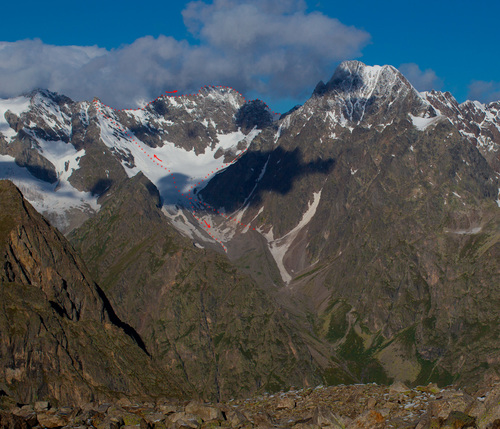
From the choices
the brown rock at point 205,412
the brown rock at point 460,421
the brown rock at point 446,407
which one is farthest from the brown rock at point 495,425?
the brown rock at point 205,412

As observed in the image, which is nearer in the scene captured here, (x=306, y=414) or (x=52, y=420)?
(x=52, y=420)

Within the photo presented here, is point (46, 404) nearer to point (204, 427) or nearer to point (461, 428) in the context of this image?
point (204, 427)

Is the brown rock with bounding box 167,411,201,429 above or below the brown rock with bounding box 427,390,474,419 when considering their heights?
below

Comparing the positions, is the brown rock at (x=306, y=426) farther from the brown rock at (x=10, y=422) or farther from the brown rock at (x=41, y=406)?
the brown rock at (x=41, y=406)

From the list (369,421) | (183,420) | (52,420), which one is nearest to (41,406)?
(52,420)

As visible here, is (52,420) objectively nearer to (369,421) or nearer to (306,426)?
(306,426)

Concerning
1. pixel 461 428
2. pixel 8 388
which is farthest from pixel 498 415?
pixel 8 388

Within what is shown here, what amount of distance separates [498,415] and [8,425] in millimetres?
33721

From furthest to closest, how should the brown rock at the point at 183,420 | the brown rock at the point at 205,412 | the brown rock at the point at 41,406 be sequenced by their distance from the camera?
the brown rock at the point at 41,406, the brown rock at the point at 205,412, the brown rock at the point at 183,420

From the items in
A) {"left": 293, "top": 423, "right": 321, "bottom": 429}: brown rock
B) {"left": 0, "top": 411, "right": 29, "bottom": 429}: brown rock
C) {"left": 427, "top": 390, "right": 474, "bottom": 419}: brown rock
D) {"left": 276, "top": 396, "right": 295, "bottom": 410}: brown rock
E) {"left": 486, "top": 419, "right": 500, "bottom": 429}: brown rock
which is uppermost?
{"left": 486, "top": 419, "right": 500, "bottom": 429}: brown rock

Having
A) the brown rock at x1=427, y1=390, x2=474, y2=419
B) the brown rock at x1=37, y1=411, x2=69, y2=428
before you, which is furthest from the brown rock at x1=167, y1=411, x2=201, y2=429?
the brown rock at x1=427, y1=390, x2=474, y2=419

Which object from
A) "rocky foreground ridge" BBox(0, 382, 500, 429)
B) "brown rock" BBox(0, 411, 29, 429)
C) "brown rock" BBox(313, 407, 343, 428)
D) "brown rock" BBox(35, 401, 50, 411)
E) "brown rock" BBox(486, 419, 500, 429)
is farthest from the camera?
"brown rock" BBox(35, 401, 50, 411)

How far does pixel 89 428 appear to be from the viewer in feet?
140

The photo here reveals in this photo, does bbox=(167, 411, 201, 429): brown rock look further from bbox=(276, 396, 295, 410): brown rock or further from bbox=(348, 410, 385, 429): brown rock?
bbox=(276, 396, 295, 410): brown rock
